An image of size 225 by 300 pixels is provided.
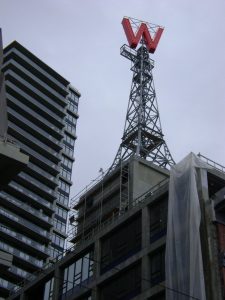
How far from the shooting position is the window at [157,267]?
4500cm

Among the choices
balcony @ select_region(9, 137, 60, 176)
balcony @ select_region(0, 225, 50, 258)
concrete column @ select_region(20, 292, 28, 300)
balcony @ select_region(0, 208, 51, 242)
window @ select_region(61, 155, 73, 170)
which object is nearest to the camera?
concrete column @ select_region(20, 292, 28, 300)

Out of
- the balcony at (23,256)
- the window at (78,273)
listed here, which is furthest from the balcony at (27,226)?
the window at (78,273)

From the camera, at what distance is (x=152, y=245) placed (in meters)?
46.8

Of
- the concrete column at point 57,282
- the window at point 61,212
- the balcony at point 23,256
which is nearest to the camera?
the concrete column at point 57,282

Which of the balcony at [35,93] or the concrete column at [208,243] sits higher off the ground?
the balcony at [35,93]

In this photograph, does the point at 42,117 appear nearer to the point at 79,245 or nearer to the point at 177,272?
the point at 79,245

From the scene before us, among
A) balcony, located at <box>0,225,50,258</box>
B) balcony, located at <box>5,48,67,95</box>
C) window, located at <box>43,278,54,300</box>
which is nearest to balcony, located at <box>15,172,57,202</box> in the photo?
balcony, located at <box>0,225,50,258</box>

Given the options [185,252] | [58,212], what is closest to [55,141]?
[58,212]

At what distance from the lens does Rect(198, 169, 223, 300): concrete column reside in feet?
134

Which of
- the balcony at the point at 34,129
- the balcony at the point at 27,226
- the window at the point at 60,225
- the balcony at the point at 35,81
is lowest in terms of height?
the balcony at the point at 27,226

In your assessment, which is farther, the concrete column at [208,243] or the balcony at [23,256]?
the balcony at [23,256]

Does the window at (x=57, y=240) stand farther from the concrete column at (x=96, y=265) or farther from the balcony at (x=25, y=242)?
the concrete column at (x=96, y=265)

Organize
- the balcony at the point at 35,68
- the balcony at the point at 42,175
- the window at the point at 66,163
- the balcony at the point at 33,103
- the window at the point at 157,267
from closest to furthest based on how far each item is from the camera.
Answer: the window at the point at 157,267 < the balcony at the point at 42,175 < the balcony at the point at 33,103 < the window at the point at 66,163 < the balcony at the point at 35,68

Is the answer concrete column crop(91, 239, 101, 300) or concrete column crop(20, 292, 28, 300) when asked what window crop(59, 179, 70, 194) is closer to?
concrete column crop(20, 292, 28, 300)
